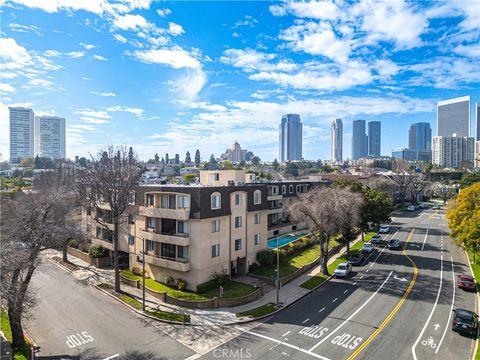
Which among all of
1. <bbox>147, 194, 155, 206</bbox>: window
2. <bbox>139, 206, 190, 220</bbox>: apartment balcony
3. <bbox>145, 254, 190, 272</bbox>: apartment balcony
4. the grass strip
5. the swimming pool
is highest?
<bbox>147, 194, 155, 206</bbox>: window

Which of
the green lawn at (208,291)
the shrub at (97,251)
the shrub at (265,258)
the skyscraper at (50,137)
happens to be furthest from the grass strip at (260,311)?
the skyscraper at (50,137)

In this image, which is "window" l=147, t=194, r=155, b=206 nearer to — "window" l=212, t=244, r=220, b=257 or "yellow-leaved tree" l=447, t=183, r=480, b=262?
"window" l=212, t=244, r=220, b=257

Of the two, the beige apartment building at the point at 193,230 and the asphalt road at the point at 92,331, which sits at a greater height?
the beige apartment building at the point at 193,230

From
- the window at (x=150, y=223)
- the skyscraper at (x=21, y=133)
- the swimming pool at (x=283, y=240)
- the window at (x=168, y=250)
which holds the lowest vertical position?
the swimming pool at (x=283, y=240)

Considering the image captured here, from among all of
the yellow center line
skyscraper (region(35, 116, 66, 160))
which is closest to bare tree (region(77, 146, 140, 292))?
the yellow center line

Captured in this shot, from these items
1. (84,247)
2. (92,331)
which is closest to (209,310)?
(92,331)

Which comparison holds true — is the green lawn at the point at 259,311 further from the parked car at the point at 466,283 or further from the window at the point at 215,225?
the parked car at the point at 466,283

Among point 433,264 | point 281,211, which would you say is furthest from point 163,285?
point 433,264
